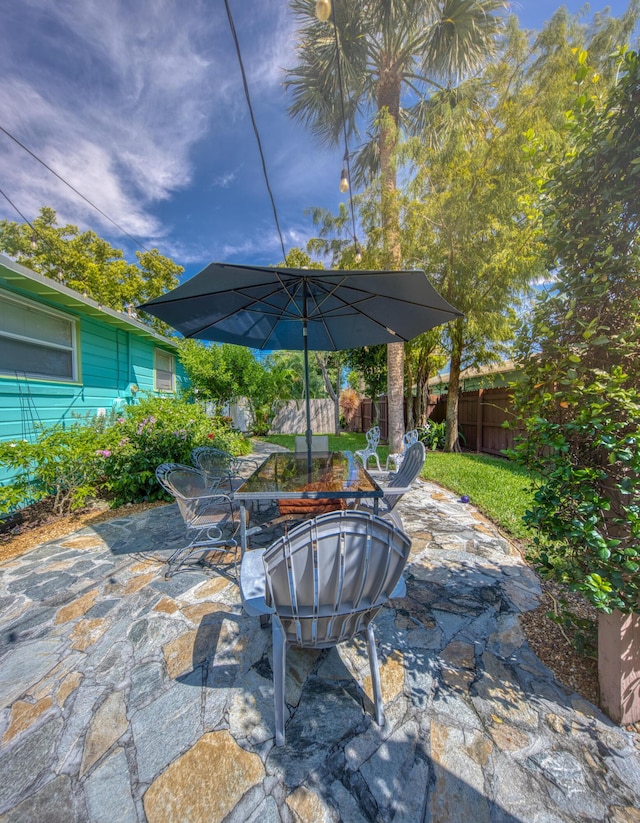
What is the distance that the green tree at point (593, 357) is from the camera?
139 centimetres

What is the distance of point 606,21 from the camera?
595 cm

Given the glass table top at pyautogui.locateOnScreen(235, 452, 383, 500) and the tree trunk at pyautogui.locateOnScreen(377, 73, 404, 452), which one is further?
the tree trunk at pyautogui.locateOnScreen(377, 73, 404, 452)

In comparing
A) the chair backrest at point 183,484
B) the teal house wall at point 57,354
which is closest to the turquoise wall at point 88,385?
the teal house wall at point 57,354

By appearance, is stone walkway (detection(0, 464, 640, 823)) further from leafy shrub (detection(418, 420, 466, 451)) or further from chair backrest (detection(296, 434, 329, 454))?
leafy shrub (detection(418, 420, 466, 451))

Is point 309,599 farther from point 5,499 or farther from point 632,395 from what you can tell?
point 5,499

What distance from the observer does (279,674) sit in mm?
1444

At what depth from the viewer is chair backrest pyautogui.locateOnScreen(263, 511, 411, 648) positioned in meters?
1.31

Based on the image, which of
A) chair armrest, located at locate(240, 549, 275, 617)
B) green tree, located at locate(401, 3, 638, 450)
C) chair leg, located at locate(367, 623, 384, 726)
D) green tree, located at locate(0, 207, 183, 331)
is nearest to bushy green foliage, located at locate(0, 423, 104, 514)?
chair armrest, located at locate(240, 549, 275, 617)

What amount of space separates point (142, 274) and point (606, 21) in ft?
57.2

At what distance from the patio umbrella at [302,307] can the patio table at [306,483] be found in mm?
327

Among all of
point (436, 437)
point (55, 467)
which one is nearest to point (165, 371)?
point (55, 467)

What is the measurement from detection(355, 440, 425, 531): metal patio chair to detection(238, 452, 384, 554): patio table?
163 mm

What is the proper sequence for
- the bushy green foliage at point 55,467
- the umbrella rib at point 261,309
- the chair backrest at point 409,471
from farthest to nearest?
the bushy green foliage at point 55,467
the umbrella rib at point 261,309
the chair backrest at point 409,471

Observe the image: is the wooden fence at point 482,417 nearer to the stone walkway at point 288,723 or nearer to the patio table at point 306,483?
the patio table at point 306,483
